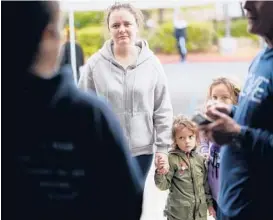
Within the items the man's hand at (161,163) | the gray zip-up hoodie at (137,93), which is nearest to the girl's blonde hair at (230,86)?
the gray zip-up hoodie at (137,93)

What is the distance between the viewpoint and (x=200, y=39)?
1.75 meters

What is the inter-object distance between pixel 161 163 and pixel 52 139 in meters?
0.40

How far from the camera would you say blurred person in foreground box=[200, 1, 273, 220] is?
1584mm

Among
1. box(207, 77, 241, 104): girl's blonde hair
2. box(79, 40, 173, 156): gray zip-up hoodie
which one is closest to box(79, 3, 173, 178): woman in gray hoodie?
box(79, 40, 173, 156): gray zip-up hoodie

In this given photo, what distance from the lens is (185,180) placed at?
1.82 m

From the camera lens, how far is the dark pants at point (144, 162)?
5.91ft

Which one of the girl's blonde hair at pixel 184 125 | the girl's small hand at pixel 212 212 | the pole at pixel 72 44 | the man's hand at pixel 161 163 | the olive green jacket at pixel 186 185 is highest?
the pole at pixel 72 44

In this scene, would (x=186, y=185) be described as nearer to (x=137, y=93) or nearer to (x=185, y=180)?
(x=185, y=180)

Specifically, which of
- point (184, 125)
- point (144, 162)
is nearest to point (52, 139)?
point (144, 162)

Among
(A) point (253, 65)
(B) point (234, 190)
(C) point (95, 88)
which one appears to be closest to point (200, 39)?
(A) point (253, 65)

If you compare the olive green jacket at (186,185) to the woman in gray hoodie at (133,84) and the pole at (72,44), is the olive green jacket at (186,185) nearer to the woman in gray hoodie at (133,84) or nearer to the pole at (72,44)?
the woman in gray hoodie at (133,84)

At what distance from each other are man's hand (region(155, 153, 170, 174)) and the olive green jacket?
0.05 feet

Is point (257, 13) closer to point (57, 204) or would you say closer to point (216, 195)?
point (216, 195)

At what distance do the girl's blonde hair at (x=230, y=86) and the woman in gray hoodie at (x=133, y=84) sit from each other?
162 millimetres
